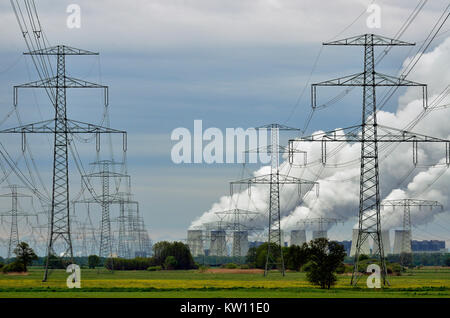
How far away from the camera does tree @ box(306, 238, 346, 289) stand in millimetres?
93125

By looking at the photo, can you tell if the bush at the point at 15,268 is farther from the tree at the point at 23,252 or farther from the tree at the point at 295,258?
the tree at the point at 295,258

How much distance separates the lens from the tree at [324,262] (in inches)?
3666

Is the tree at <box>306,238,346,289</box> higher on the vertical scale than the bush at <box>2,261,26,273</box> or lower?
higher

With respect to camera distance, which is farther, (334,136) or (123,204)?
(123,204)

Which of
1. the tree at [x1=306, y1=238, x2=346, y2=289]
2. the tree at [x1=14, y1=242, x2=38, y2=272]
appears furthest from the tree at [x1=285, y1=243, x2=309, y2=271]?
the tree at [x1=306, y1=238, x2=346, y2=289]

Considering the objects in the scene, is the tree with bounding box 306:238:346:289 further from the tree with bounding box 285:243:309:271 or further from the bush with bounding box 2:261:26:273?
the tree with bounding box 285:243:309:271

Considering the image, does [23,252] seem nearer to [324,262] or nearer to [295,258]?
[295,258]

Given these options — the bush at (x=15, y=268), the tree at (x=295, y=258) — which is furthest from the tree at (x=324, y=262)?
the tree at (x=295, y=258)

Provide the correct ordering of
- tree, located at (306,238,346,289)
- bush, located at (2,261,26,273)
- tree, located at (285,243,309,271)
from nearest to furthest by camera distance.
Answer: tree, located at (306,238,346,289)
bush, located at (2,261,26,273)
tree, located at (285,243,309,271)
